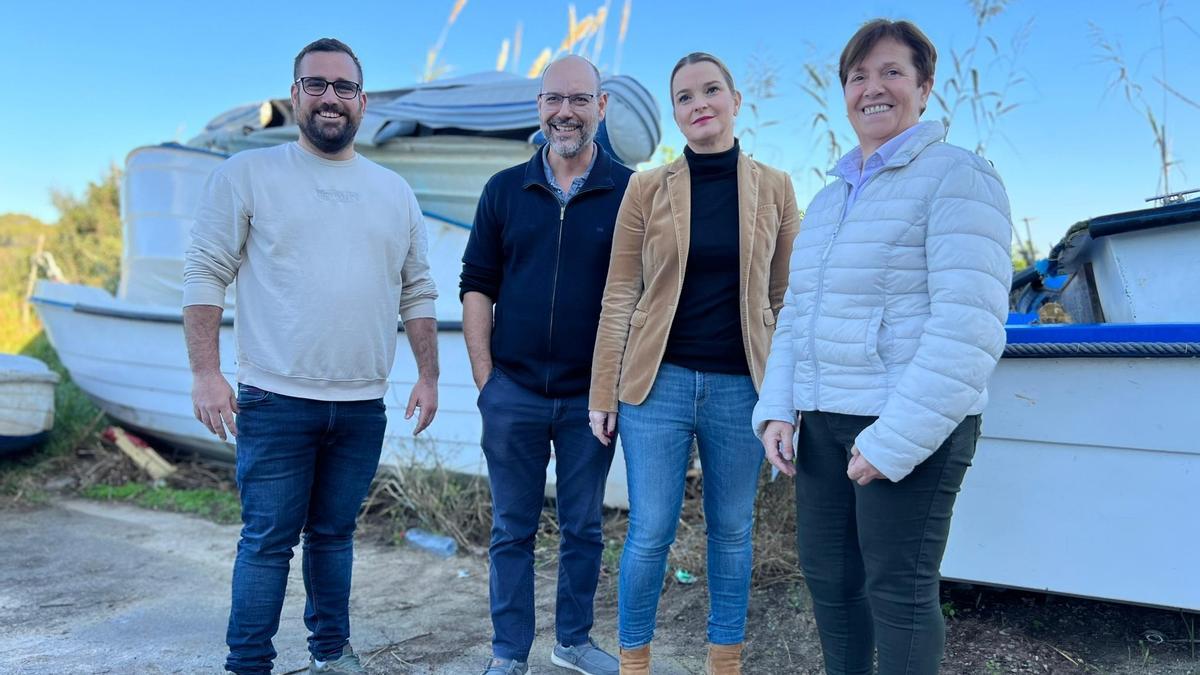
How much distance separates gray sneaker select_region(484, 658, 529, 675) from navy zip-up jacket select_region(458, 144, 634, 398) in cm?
83

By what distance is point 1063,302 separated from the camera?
338 centimetres

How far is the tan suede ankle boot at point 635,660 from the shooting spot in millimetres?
2279

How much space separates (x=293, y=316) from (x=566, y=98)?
100 centimetres

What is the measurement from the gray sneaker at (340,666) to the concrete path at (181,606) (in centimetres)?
21

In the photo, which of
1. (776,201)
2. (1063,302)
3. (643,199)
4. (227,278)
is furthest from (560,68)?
(1063,302)

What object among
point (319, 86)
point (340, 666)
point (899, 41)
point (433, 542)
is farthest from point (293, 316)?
point (433, 542)

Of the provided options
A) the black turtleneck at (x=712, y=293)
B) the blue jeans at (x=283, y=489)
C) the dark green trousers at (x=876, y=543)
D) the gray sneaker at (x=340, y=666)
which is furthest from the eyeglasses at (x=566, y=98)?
the gray sneaker at (x=340, y=666)

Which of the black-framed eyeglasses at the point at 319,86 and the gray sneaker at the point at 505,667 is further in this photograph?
the gray sneaker at the point at 505,667

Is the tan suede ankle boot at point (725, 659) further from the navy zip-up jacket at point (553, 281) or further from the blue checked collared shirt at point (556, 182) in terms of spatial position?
the blue checked collared shirt at point (556, 182)

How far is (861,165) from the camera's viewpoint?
5.96ft

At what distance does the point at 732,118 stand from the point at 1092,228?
152cm

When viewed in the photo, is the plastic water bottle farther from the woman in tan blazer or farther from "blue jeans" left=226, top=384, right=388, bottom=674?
the woman in tan blazer

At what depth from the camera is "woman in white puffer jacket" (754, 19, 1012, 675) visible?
5.05ft

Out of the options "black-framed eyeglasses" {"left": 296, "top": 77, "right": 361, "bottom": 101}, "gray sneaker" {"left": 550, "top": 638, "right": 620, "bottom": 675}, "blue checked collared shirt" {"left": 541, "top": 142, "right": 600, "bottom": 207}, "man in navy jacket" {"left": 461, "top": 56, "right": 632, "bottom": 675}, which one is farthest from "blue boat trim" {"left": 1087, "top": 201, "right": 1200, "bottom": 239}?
"black-framed eyeglasses" {"left": 296, "top": 77, "right": 361, "bottom": 101}
